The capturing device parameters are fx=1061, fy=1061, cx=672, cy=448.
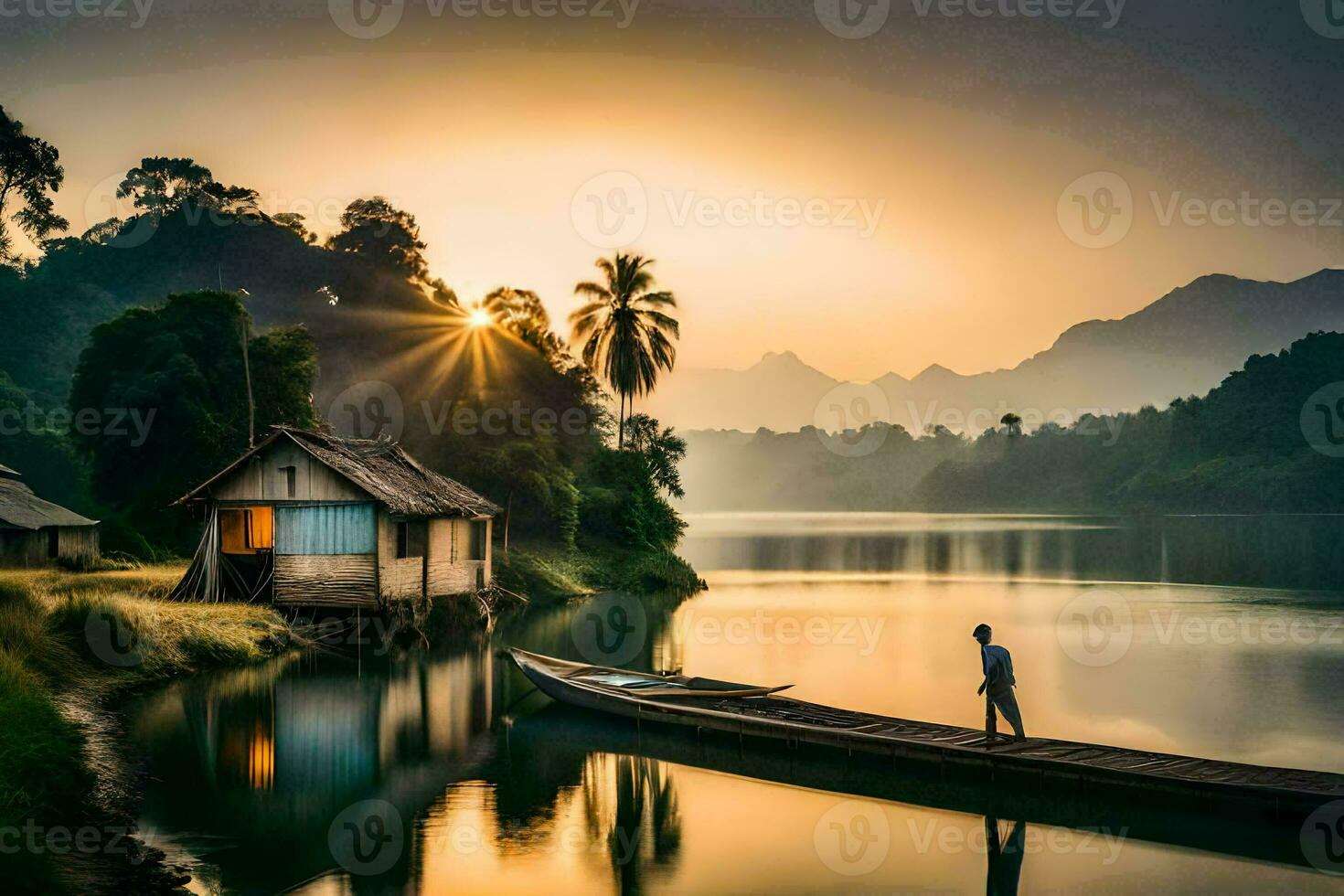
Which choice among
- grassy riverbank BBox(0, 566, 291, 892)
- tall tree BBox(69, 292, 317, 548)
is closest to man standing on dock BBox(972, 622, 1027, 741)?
grassy riverbank BBox(0, 566, 291, 892)

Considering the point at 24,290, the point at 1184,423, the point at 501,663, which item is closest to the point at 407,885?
the point at 501,663

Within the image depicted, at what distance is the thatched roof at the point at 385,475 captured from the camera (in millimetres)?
27672

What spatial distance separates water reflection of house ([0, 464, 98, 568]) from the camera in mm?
31250

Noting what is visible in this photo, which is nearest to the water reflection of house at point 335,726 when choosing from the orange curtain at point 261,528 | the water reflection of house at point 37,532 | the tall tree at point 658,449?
the orange curtain at point 261,528

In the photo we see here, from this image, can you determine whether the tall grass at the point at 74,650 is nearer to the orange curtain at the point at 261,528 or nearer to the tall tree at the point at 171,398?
the orange curtain at the point at 261,528

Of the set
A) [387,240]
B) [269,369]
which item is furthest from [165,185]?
[269,369]

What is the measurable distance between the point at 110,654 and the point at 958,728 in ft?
53.1

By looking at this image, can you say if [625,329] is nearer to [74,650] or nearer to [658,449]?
[658,449]

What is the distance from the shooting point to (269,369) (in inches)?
1590

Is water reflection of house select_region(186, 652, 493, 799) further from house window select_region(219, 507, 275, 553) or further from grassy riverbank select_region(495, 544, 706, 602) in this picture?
grassy riverbank select_region(495, 544, 706, 602)

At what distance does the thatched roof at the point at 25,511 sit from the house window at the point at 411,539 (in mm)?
10442

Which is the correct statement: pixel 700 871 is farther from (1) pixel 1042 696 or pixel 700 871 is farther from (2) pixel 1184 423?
(2) pixel 1184 423

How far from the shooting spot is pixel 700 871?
12.6 metres

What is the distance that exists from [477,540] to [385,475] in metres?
6.29
